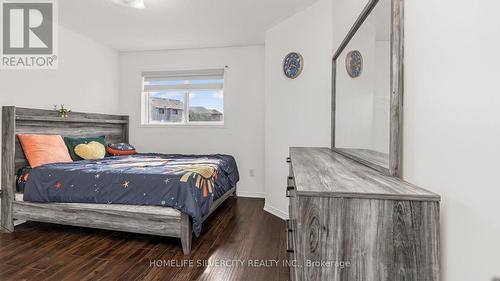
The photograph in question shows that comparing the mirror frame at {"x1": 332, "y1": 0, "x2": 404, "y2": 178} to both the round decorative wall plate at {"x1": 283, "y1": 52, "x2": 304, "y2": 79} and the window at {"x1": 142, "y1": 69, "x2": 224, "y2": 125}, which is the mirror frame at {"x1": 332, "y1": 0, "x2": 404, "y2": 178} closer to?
the round decorative wall plate at {"x1": 283, "y1": 52, "x2": 304, "y2": 79}

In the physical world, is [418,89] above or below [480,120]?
above

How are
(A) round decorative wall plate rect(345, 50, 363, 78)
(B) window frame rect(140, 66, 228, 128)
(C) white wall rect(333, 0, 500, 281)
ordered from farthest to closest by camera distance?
1. (B) window frame rect(140, 66, 228, 128)
2. (A) round decorative wall plate rect(345, 50, 363, 78)
3. (C) white wall rect(333, 0, 500, 281)

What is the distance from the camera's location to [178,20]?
3.26 metres

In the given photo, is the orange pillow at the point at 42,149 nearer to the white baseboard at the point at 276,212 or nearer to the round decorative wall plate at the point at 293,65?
the white baseboard at the point at 276,212

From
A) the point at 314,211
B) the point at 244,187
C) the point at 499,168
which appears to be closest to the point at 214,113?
the point at 244,187

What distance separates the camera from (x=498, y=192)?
24.3 inches

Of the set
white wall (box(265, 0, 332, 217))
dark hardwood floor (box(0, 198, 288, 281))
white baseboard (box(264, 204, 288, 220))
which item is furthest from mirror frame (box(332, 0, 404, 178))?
white baseboard (box(264, 204, 288, 220))

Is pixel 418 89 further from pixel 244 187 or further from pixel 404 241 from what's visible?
pixel 244 187

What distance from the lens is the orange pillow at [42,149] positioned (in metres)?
2.78

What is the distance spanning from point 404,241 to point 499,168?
34 cm

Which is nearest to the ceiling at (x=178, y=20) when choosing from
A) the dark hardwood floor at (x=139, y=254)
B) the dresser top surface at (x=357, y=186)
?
the dresser top surface at (x=357, y=186)

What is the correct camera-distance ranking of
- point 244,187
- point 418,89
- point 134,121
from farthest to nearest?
point 134,121
point 244,187
point 418,89

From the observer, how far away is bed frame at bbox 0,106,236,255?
7.48ft

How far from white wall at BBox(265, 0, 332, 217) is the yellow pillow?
235 centimetres
